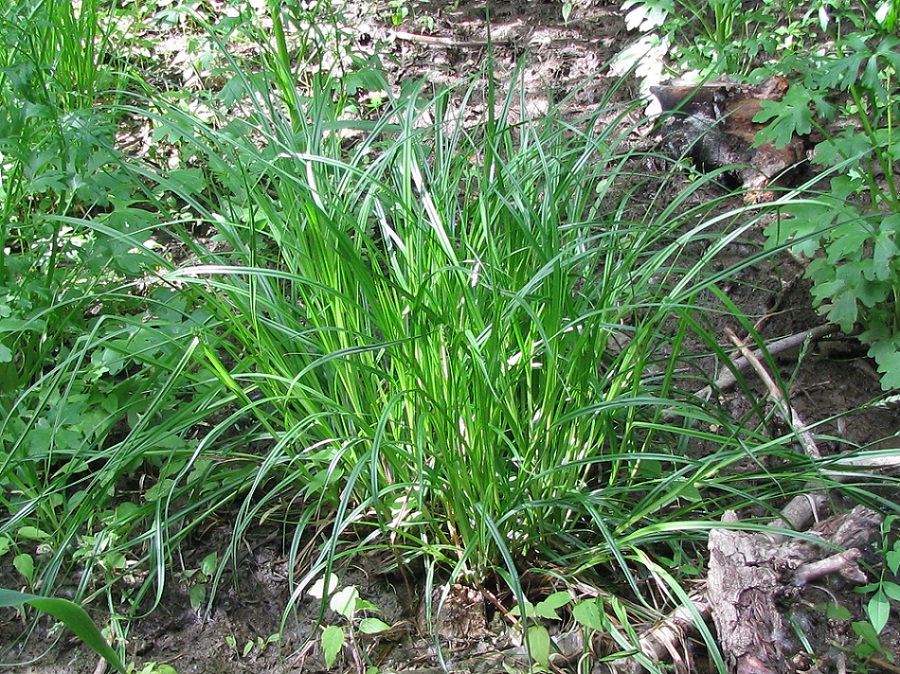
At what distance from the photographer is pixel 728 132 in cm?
255

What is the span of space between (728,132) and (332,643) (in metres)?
1.99

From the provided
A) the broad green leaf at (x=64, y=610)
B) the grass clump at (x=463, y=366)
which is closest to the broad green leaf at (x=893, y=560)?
the grass clump at (x=463, y=366)

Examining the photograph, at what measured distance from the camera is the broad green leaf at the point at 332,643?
137cm

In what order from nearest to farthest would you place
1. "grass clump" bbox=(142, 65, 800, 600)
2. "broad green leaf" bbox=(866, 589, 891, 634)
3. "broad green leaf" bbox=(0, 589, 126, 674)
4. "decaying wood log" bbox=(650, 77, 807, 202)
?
"broad green leaf" bbox=(0, 589, 126, 674)
"broad green leaf" bbox=(866, 589, 891, 634)
"grass clump" bbox=(142, 65, 800, 600)
"decaying wood log" bbox=(650, 77, 807, 202)

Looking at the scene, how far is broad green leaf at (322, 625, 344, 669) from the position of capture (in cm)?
137

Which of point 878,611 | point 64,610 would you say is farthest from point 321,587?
point 878,611

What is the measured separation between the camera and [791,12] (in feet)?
9.57

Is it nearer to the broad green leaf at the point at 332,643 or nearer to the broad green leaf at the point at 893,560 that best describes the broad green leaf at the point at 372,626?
the broad green leaf at the point at 332,643

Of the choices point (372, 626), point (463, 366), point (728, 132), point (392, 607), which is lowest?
point (392, 607)

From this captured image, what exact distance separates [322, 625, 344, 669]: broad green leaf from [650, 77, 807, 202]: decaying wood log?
1742 millimetres

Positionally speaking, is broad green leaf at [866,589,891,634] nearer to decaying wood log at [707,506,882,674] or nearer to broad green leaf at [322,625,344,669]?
decaying wood log at [707,506,882,674]

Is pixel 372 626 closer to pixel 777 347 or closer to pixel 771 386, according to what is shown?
pixel 771 386

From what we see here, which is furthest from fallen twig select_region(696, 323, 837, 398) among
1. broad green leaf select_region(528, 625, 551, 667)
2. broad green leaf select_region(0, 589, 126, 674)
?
broad green leaf select_region(0, 589, 126, 674)

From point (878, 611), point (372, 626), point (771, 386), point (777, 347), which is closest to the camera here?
point (878, 611)
